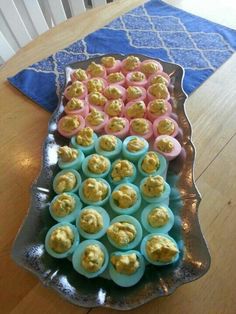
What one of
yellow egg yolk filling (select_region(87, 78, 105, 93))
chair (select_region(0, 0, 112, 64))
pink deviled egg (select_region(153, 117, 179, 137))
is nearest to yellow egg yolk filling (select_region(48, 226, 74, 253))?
pink deviled egg (select_region(153, 117, 179, 137))

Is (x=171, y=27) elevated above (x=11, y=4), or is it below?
below

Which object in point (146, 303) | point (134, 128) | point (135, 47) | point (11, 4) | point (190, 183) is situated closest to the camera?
point (146, 303)

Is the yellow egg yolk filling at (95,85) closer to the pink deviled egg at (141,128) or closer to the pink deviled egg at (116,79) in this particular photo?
the pink deviled egg at (116,79)

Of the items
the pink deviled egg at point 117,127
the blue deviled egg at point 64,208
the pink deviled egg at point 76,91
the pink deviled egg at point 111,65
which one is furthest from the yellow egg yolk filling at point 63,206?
the pink deviled egg at point 111,65

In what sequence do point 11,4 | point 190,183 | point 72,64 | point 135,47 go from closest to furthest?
point 190,183 → point 72,64 → point 135,47 → point 11,4

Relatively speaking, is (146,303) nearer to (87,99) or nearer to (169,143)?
(169,143)

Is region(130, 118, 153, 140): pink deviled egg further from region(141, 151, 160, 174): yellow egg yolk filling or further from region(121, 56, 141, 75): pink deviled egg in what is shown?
region(121, 56, 141, 75): pink deviled egg

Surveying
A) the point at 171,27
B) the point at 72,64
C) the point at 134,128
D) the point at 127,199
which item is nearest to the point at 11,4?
the point at 72,64
